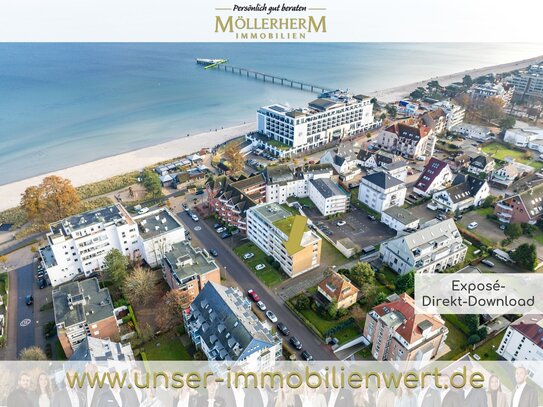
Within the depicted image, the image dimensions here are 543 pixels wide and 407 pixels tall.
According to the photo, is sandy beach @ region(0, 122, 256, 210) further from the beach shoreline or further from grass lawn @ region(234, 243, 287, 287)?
grass lawn @ region(234, 243, 287, 287)

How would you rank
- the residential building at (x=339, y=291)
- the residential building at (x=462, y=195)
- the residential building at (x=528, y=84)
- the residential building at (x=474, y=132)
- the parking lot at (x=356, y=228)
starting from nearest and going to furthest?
the residential building at (x=339, y=291) → the parking lot at (x=356, y=228) → the residential building at (x=462, y=195) → the residential building at (x=474, y=132) → the residential building at (x=528, y=84)

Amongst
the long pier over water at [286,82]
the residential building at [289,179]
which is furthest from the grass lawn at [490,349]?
the long pier over water at [286,82]

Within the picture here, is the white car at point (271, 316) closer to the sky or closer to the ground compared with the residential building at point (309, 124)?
closer to the ground

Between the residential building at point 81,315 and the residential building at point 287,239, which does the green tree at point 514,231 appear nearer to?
the residential building at point 287,239

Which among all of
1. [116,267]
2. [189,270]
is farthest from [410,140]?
[116,267]

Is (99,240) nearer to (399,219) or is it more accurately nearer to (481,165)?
(399,219)
